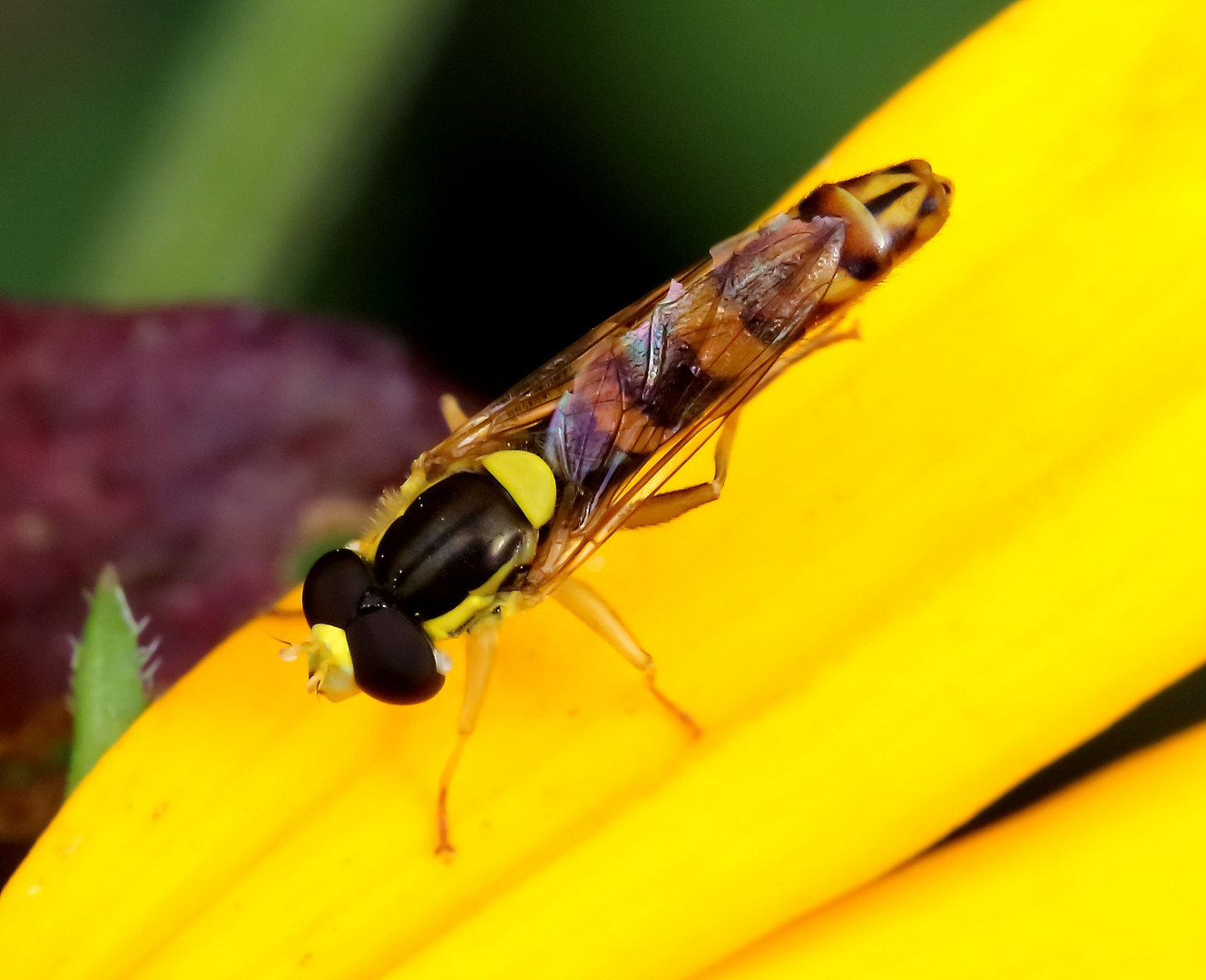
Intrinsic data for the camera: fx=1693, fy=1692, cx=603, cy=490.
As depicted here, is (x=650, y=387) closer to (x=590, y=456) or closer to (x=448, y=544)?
(x=590, y=456)

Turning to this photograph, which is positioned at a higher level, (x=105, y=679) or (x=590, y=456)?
(x=105, y=679)

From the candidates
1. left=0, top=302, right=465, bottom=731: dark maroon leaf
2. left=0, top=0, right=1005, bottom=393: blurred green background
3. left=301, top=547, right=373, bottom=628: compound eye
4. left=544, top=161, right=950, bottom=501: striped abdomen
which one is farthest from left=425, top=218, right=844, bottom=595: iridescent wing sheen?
left=0, top=0, right=1005, bottom=393: blurred green background

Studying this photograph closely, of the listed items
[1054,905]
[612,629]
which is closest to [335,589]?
[612,629]

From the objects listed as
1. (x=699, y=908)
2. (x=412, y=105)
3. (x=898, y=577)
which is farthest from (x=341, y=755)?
(x=412, y=105)

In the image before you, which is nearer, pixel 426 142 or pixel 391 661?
pixel 391 661

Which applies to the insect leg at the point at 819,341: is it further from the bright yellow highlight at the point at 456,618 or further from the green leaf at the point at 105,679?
the green leaf at the point at 105,679

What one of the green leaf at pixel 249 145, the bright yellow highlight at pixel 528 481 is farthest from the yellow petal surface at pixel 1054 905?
the green leaf at pixel 249 145

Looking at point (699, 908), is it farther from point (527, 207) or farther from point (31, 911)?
point (527, 207)

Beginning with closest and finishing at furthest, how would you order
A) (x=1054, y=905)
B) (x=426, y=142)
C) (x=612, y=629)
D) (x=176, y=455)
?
1. (x=1054, y=905)
2. (x=612, y=629)
3. (x=176, y=455)
4. (x=426, y=142)
